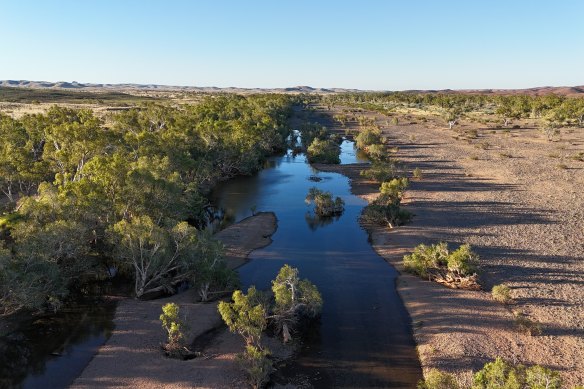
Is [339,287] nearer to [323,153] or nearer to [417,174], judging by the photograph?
[417,174]

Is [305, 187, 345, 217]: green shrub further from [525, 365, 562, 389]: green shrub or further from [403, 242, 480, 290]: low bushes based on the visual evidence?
[525, 365, 562, 389]: green shrub

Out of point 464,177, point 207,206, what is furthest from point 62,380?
point 464,177

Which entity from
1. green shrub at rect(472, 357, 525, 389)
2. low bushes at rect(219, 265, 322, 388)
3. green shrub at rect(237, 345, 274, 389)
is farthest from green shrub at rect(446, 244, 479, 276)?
green shrub at rect(237, 345, 274, 389)

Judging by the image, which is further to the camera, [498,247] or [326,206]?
[326,206]

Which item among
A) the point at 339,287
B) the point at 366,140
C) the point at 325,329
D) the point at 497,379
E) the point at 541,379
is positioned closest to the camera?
the point at 541,379

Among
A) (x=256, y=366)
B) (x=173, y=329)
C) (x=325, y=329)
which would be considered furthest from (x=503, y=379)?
(x=173, y=329)

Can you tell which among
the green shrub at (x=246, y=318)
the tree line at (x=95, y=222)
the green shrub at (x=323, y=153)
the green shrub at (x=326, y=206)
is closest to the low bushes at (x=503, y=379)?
the green shrub at (x=246, y=318)
